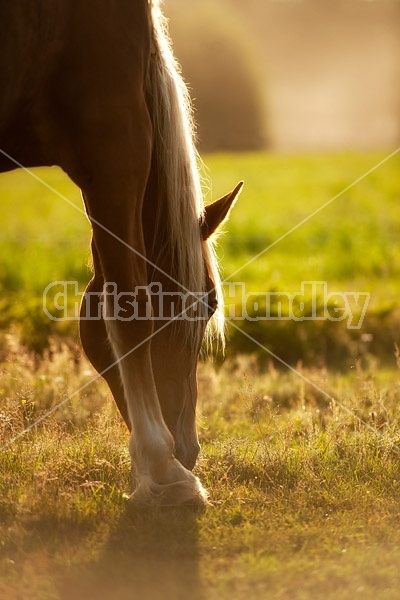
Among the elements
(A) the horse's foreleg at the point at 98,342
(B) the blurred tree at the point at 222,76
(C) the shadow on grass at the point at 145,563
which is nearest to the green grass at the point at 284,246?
(A) the horse's foreleg at the point at 98,342

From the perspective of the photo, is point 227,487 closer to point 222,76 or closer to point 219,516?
point 219,516

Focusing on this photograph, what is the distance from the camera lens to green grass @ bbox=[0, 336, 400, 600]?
9.37 ft

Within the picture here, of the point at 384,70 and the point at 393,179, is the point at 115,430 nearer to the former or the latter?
the point at 393,179

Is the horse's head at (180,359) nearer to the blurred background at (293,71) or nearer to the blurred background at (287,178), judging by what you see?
the blurred background at (287,178)

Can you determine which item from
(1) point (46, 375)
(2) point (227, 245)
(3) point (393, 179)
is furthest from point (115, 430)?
(3) point (393, 179)

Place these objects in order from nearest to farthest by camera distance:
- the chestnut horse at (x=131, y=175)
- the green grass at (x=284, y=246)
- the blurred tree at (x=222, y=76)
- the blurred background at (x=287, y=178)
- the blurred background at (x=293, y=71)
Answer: the chestnut horse at (x=131, y=175)
the green grass at (x=284, y=246)
the blurred background at (x=287, y=178)
the blurred tree at (x=222, y=76)
the blurred background at (x=293, y=71)

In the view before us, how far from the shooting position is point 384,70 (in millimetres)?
38906

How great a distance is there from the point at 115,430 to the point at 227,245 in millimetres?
11256

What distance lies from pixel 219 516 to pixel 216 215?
1.49m

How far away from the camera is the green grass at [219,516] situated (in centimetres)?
286

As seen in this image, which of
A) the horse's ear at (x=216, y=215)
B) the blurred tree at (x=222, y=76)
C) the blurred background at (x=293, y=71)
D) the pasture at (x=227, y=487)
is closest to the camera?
the pasture at (x=227, y=487)

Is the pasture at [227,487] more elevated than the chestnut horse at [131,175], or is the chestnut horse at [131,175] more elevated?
the chestnut horse at [131,175]

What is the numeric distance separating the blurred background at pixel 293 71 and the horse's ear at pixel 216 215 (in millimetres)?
33491

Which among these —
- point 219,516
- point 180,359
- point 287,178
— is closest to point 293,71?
point 287,178
